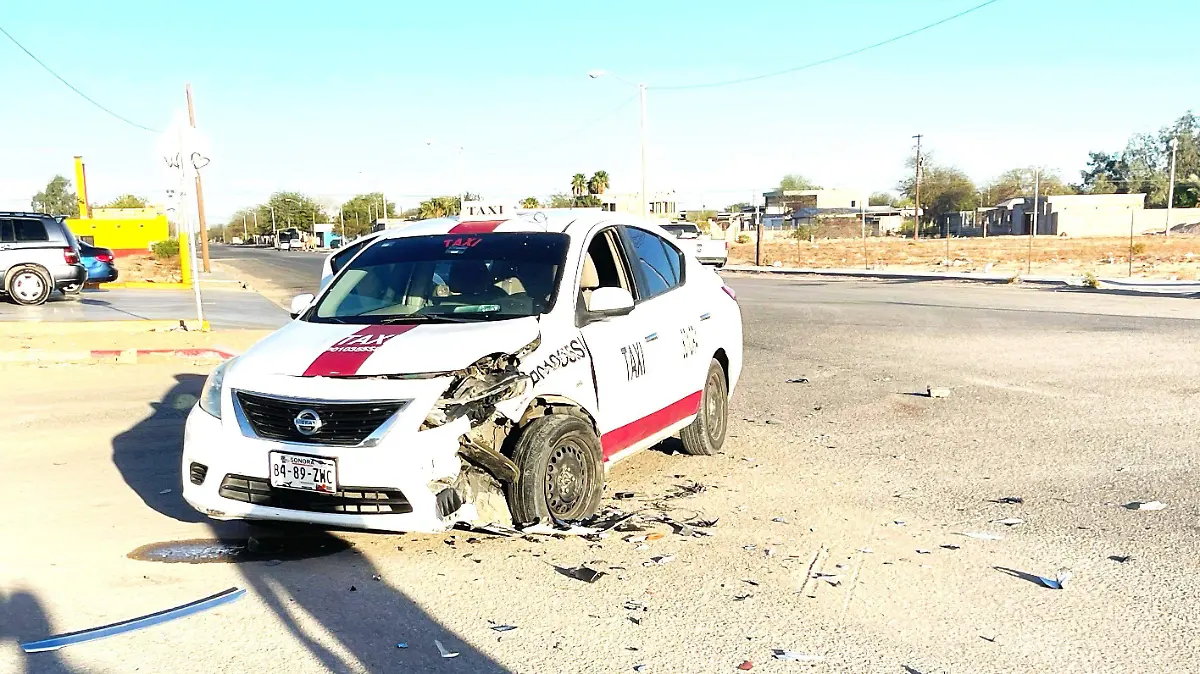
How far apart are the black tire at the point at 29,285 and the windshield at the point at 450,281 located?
15782mm

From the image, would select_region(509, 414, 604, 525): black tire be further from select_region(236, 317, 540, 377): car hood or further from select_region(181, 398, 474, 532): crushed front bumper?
select_region(236, 317, 540, 377): car hood

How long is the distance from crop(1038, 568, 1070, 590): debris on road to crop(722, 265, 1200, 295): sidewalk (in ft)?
65.8

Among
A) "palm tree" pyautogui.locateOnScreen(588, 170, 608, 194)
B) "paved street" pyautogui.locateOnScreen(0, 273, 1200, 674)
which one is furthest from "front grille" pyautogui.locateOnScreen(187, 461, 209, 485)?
"palm tree" pyautogui.locateOnScreen(588, 170, 608, 194)

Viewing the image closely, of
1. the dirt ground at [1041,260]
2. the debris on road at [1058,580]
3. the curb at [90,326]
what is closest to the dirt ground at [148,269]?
the curb at [90,326]

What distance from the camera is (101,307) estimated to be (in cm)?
1938

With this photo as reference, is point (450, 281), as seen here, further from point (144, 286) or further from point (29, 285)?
point (144, 286)

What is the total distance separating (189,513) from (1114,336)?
12.6 meters

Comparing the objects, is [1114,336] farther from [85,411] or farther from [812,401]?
[85,411]

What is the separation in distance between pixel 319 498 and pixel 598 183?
75.4m

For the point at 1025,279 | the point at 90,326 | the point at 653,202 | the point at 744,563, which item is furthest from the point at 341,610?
the point at 653,202

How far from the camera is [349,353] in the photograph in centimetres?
483

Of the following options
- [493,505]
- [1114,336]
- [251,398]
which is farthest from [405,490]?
[1114,336]

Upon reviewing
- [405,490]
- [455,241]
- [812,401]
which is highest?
[455,241]

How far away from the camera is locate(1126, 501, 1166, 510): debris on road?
18.8 ft
